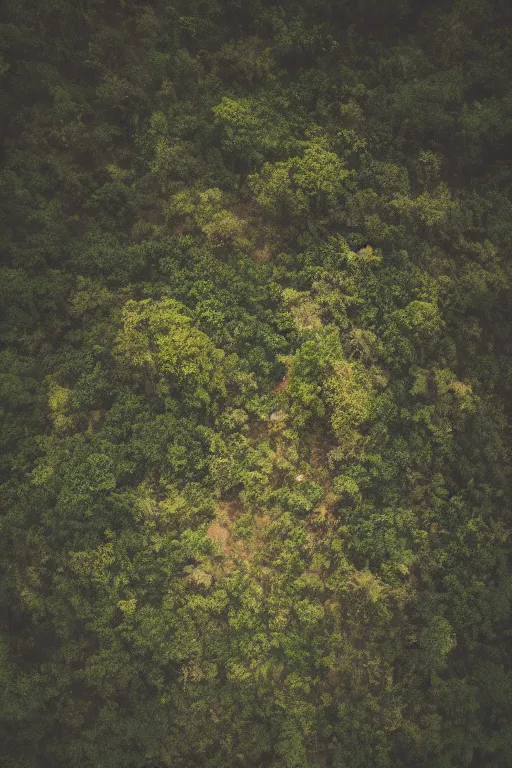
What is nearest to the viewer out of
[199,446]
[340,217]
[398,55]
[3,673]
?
[3,673]

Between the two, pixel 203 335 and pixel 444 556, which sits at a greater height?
pixel 203 335

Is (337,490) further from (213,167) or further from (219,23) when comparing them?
(219,23)

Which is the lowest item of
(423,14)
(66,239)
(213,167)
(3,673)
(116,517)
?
(3,673)

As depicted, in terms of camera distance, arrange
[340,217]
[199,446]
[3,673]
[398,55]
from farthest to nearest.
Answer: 1. [398,55]
2. [340,217]
3. [199,446]
4. [3,673]

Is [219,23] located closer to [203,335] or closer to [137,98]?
[137,98]

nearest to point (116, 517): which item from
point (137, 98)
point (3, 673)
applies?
point (3, 673)

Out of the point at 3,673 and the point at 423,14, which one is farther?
the point at 423,14

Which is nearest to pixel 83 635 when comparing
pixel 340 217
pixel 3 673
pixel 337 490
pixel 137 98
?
pixel 3 673
